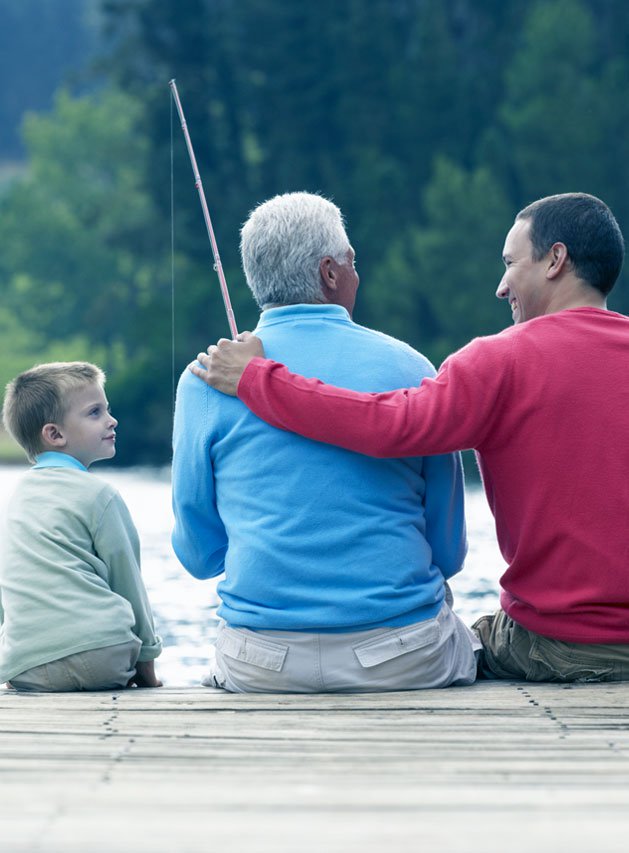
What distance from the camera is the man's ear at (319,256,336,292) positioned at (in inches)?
102

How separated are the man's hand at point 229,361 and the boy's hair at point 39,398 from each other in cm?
53

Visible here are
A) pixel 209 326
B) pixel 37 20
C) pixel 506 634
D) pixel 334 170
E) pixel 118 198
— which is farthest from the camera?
pixel 37 20

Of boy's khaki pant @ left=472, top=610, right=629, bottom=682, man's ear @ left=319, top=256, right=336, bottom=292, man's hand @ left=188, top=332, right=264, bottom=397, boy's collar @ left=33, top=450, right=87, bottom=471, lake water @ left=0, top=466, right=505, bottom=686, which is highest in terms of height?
man's ear @ left=319, top=256, right=336, bottom=292

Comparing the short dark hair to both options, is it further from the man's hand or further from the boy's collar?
the boy's collar

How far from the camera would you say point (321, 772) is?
1.96m

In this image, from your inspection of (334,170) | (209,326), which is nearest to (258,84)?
(334,170)

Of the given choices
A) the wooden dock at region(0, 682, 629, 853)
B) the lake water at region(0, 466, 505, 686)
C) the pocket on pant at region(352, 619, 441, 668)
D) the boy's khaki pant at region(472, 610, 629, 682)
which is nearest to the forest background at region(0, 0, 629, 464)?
the lake water at region(0, 466, 505, 686)

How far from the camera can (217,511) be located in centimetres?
271

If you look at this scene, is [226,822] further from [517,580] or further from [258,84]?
[258,84]

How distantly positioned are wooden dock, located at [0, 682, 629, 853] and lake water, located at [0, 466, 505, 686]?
1675mm

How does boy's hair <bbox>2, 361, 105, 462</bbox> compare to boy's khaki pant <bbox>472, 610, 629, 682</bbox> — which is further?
boy's hair <bbox>2, 361, 105, 462</bbox>

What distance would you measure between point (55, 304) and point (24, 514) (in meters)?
34.5

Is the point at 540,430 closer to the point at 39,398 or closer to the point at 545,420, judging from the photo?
the point at 545,420

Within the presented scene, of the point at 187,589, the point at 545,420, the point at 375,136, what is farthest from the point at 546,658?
the point at 375,136
